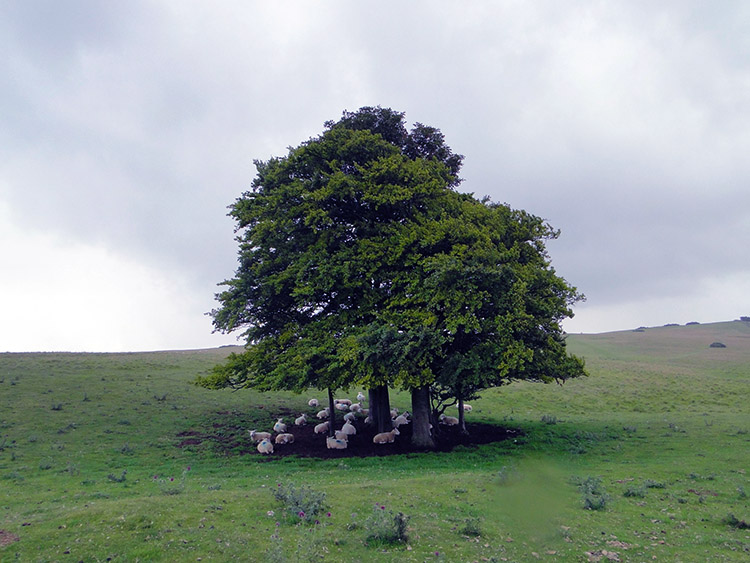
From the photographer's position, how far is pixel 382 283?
23891mm

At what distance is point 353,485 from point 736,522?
9979 millimetres

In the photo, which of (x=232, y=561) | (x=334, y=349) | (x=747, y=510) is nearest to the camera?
(x=232, y=561)

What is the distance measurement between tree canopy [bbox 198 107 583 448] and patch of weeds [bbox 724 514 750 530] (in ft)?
28.6

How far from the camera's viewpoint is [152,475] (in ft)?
57.7

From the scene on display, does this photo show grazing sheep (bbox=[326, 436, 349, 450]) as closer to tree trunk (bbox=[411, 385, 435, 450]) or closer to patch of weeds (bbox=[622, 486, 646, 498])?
tree trunk (bbox=[411, 385, 435, 450])

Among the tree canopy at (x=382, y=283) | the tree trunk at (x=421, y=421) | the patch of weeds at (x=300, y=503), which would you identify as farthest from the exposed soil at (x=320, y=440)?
the patch of weeds at (x=300, y=503)

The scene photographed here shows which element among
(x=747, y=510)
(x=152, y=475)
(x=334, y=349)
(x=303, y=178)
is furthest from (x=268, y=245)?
(x=747, y=510)

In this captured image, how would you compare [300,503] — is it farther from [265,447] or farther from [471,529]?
[265,447]

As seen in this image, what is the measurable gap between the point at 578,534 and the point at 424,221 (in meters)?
15.1

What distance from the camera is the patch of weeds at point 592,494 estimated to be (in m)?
12.8

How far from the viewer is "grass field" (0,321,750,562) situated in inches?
377

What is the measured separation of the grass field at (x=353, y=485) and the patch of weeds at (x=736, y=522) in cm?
3

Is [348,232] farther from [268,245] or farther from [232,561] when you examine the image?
[232,561]

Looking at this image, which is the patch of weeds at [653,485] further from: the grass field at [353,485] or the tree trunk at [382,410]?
the tree trunk at [382,410]
